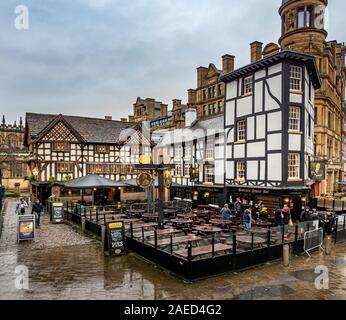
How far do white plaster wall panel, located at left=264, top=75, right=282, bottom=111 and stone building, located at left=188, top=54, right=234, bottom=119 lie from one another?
14.7m

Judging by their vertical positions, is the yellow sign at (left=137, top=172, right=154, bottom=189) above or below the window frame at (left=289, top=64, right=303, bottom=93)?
below

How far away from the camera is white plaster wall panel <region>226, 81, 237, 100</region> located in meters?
24.6

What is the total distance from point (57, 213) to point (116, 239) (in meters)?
9.46

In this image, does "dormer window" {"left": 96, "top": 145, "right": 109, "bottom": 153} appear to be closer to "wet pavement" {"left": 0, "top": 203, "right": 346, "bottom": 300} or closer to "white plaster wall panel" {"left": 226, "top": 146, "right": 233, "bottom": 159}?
"white plaster wall panel" {"left": 226, "top": 146, "right": 233, "bottom": 159}

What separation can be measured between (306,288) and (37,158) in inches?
1161

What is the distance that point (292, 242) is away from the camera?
12.4 meters

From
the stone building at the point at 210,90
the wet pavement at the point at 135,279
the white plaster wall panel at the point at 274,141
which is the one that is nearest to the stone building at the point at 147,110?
the stone building at the point at 210,90

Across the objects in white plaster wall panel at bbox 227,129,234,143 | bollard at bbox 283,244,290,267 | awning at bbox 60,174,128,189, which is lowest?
bollard at bbox 283,244,290,267

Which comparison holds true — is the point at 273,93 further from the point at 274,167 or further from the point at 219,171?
the point at 219,171

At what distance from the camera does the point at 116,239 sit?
39.6 feet

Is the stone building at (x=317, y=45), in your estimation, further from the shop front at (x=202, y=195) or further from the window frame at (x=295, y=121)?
the shop front at (x=202, y=195)

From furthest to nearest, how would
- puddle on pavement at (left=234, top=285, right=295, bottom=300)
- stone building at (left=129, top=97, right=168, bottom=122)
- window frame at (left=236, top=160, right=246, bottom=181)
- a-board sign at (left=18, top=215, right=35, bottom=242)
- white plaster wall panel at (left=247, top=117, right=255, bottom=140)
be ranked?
stone building at (left=129, top=97, right=168, bottom=122) < window frame at (left=236, top=160, right=246, bottom=181) < white plaster wall panel at (left=247, top=117, right=255, bottom=140) < a-board sign at (left=18, top=215, right=35, bottom=242) < puddle on pavement at (left=234, top=285, right=295, bottom=300)

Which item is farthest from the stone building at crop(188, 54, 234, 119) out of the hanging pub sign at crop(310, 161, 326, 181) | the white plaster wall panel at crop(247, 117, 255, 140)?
the hanging pub sign at crop(310, 161, 326, 181)
